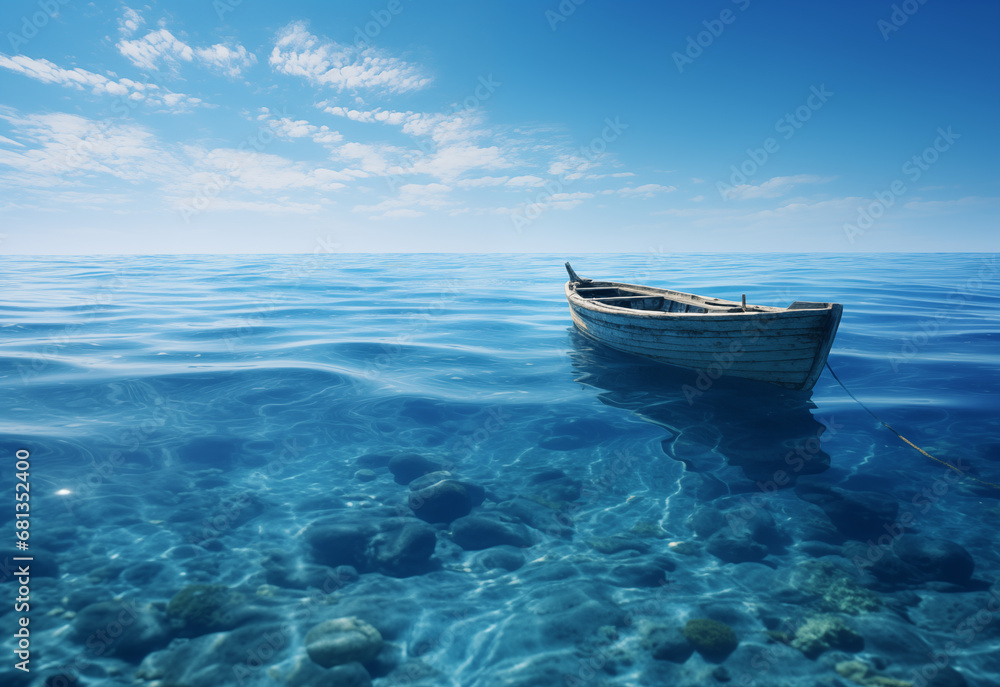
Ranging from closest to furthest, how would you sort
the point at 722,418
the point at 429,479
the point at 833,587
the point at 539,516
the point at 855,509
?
the point at 833,587, the point at 855,509, the point at 539,516, the point at 429,479, the point at 722,418

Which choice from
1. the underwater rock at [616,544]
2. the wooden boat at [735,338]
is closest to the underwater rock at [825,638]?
the underwater rock at [616,544]

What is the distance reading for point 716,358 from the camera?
42.2 ft

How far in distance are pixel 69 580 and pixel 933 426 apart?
1874cm

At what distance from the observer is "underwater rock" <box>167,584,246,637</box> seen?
5727 millimetres

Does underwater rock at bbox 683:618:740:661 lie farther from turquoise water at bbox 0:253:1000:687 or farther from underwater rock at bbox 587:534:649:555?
underwater rock at bbox 587:534:649:555

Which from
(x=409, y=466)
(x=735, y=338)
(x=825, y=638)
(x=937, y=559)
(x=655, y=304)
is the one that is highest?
(x=655, y=304)

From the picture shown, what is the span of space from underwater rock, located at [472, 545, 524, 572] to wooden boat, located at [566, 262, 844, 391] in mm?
8512

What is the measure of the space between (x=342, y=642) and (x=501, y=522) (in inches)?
133

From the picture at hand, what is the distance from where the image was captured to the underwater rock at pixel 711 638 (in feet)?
17.6

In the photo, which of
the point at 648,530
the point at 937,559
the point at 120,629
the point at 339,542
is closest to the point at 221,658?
the point at 120,629

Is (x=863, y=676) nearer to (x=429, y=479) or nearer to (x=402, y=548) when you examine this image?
(x=402, y=548)

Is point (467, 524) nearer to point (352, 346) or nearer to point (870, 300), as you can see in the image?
point (352, 346)

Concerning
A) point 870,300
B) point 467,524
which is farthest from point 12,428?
point 870,300

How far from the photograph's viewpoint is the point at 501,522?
26.6 feet
